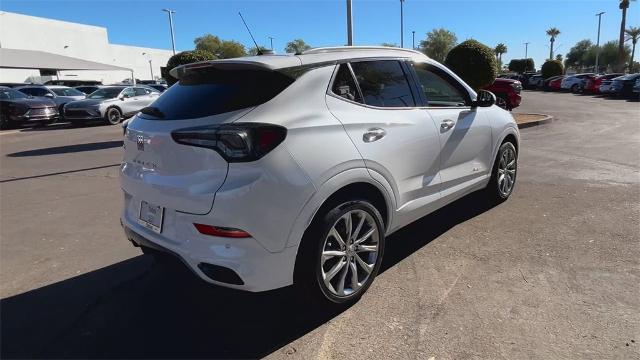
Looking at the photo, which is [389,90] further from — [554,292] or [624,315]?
[624,315]

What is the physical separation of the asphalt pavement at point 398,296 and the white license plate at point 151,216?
0.30m

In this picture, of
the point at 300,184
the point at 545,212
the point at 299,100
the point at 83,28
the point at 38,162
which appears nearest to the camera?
the point at 300,184

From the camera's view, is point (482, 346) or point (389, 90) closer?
point (482, 346)

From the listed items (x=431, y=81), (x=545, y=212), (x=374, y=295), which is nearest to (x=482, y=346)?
(x=374, y=295)

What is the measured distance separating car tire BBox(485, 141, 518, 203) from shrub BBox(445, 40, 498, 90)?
804 centimetres

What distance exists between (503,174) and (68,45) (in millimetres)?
70461

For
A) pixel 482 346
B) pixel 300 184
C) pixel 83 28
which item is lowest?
pixel 482 346

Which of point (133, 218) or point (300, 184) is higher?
point (300, 184)

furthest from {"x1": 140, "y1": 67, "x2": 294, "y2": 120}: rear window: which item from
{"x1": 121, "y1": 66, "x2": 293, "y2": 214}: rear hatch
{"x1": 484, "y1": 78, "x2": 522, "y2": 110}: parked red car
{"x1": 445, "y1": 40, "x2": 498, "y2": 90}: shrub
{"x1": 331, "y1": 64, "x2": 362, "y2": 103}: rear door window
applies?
{"x1": 484, "y1": 78, "x2": 522, "y2": 110}: parked red car

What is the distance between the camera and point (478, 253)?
4148 millimetres

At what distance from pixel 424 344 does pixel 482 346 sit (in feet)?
1.11

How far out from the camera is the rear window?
2846mm

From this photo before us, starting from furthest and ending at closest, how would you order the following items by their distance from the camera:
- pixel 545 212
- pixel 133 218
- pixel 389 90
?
1. pixel 545 212
2. pixel 389 90
3. pixel 133 218

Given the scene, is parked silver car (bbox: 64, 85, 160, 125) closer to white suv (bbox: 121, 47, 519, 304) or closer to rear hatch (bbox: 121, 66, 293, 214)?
rear hatch (bbox: 121, 66, 293, 214)
